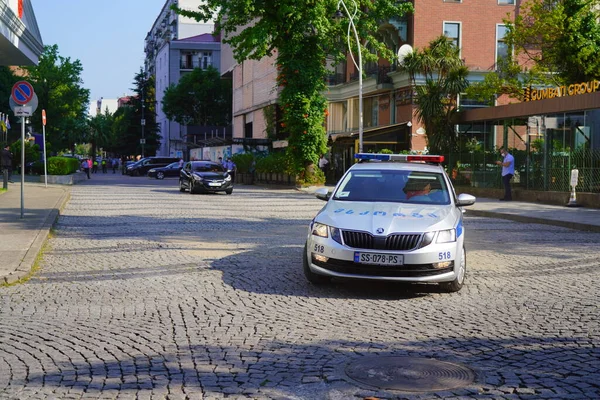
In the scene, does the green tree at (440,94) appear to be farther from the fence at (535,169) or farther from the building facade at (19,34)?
the building facade at (19,34)

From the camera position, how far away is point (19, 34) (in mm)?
19297

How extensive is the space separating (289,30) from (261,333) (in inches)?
1256

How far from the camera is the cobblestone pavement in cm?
A: 529

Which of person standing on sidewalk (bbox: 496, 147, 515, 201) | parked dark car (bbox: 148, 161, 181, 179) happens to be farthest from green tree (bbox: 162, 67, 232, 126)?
person standing on sidewalk (bbox: 496, 147, 515, 201)

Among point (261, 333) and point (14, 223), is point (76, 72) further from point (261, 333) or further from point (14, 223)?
point (261, 333)

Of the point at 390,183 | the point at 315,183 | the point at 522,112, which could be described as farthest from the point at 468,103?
the point at 390,183

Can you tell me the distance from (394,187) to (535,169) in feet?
63.7

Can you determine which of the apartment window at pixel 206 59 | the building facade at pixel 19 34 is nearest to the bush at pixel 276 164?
the building facade at pixel 19 34

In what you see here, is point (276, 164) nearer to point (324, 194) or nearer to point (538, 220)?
point (538, 220)

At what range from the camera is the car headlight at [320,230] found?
8961mm

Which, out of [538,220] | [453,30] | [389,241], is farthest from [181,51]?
[389,241]

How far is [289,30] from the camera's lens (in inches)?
1471

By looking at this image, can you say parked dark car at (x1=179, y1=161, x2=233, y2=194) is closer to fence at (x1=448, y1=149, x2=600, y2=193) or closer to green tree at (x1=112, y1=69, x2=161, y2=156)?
fence at (x1=448, y1=149, x2=600, y2=193)

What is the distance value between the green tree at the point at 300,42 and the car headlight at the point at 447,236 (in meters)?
28.1
